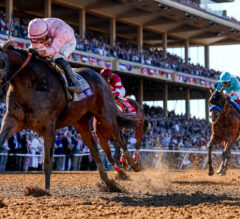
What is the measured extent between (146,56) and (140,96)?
501 cm

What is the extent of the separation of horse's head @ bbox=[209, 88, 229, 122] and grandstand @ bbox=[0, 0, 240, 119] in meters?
11.9

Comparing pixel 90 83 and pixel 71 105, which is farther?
pixel 90 83

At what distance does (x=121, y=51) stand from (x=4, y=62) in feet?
70.4

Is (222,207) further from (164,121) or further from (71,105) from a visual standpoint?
(164,121)

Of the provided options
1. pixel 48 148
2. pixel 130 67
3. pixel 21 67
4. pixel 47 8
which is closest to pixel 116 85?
pixel 48 148

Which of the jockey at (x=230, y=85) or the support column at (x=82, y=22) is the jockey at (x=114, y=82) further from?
the support column at (x=82, y=22)

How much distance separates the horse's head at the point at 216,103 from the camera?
30.2 ft

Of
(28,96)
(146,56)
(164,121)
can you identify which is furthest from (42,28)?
(146,56)

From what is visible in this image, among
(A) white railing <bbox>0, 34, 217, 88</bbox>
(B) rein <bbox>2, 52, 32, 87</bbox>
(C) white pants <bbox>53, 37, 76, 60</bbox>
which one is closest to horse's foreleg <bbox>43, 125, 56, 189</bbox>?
(B) rein <bbox>2, 52, 32, 87</bbox>

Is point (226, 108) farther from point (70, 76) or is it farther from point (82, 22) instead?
point (82, 22)

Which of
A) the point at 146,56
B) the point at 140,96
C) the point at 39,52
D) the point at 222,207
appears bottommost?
the point at 222,207

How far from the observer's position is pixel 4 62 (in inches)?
207

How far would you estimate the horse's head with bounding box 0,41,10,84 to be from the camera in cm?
517

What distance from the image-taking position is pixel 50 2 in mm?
25406
